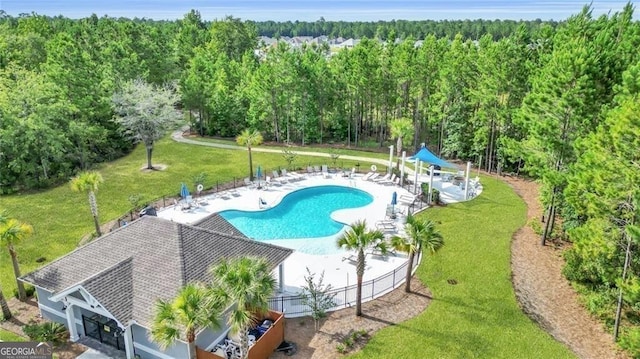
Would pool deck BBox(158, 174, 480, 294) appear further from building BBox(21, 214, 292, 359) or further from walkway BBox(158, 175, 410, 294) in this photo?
building BBox(21, 214, 292, 359)

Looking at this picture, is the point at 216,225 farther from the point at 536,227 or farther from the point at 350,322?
the point at 536,227

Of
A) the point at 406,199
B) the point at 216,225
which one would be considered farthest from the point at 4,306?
the point at 406,199

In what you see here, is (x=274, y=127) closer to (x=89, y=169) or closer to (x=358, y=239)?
(x=89, y=169)

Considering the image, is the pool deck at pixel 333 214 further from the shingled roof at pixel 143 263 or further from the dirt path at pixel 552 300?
the dirt path at pixel 552 300

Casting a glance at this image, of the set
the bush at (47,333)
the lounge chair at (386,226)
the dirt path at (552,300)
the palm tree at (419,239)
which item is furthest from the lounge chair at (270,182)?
the bush at (47,333)

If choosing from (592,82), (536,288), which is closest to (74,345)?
(536,288)

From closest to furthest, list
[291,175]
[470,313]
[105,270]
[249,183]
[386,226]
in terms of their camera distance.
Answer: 1. [105,270]
2. [470,313]
3. [386,226]
4. [249,183]
5. [291,175]

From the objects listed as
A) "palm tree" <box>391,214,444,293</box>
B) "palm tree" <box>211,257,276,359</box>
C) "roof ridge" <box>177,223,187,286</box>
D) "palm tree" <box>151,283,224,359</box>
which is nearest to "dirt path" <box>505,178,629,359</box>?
"palm tree" <box>391,214,444,293</box>
